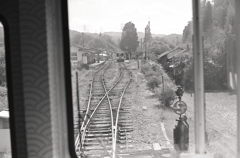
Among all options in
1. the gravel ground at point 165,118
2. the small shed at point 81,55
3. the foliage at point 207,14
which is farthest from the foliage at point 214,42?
the small shed at point 81,55

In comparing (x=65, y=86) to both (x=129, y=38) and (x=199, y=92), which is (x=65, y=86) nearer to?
(x=129, y=38)

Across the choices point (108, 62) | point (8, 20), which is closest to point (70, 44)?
point (108, 62)

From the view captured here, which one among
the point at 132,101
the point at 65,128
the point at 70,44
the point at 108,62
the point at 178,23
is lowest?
the point at 65,128

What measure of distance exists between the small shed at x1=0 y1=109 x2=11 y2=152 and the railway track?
16.6 inches

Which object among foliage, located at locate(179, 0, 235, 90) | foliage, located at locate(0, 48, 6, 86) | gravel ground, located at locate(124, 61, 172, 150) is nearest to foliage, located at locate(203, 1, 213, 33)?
foliage, located at locate(179, 0, 235, 90)

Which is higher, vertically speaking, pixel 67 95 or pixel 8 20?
pixel 8 20

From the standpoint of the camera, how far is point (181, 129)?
1.83 metres

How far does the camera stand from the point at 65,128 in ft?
5.82

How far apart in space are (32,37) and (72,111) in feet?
1.78

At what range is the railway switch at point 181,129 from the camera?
1.83 metres

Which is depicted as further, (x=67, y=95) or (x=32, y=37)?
(x=67, y=95)

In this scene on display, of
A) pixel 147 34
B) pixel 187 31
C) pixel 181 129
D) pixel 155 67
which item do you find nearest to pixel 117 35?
pixel 147 34

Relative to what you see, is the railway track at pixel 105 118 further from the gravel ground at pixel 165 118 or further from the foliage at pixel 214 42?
the foliage at pixel 214 42

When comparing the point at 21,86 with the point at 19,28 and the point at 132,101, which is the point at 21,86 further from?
the point at 132,101
